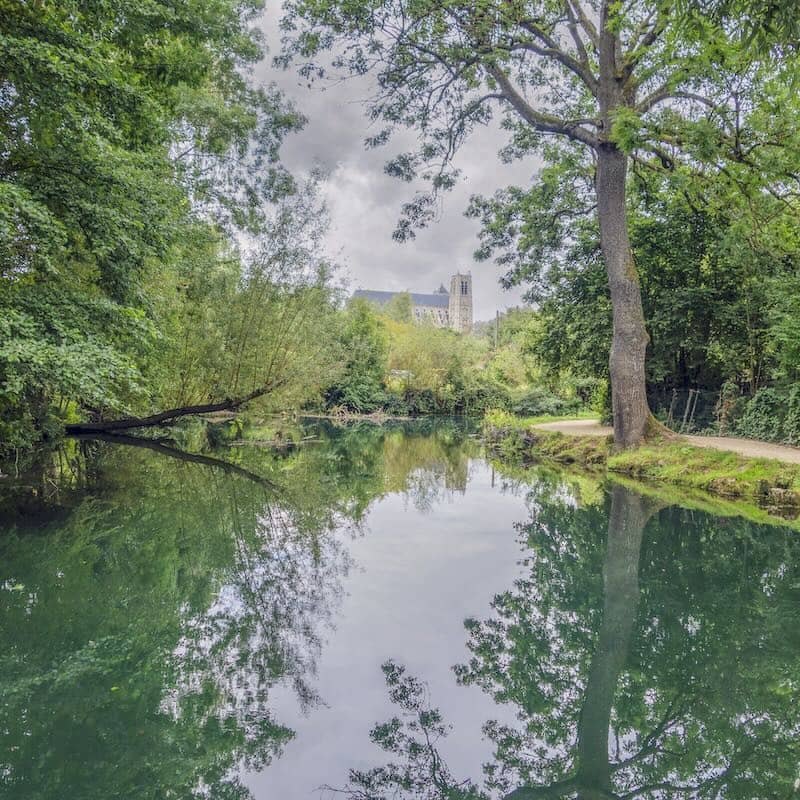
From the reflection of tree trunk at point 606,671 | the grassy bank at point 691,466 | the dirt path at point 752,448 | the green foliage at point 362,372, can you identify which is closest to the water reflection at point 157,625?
the reflection of tree trunk at point 606,671

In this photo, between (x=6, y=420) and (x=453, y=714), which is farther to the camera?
(x=6, y=420)

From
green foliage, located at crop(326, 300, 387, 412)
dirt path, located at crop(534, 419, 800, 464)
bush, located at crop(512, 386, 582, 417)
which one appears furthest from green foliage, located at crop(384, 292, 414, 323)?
dirt path, located at crop(534, 419, 800, 464)

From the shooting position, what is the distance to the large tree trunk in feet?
35.7

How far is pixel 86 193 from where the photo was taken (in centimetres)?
572

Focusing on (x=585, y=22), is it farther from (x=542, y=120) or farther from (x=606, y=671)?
(x=606, y=671)

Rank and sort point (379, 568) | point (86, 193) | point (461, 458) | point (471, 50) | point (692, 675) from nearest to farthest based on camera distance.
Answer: point (692, 675)
point (379, 568)
point (86, 193)
point (471, 50)
point (461, 458)

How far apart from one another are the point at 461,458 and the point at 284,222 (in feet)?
25.4

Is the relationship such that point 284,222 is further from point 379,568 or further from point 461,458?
point 379,568

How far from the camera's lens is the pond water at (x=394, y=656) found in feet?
7.80

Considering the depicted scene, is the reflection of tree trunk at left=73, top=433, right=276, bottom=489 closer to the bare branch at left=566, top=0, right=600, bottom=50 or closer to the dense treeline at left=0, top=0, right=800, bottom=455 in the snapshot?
the dense treeline at left=0, top=0, right=800, bottom=455

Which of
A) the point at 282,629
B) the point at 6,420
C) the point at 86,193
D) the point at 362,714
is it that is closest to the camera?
the point at 362,714

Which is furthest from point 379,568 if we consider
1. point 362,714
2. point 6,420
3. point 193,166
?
point 193,166

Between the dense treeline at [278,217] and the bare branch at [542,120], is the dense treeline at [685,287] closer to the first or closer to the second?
the dense treeline at [278,217]

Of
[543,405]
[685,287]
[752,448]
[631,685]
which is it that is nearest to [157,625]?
[631,685]
